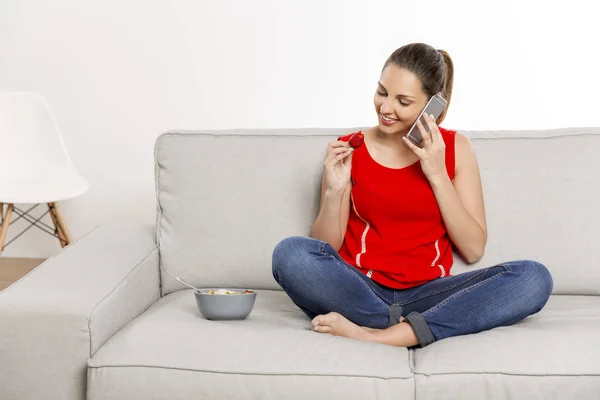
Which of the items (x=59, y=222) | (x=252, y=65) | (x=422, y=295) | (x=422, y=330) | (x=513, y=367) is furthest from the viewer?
(x=252, y=65)

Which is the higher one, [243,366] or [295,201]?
[295,201]

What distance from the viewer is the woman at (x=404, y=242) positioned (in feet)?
6.66

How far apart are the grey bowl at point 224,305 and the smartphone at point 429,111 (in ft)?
1.95

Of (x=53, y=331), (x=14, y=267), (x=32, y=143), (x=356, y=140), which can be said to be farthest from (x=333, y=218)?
(x=14, y=267)

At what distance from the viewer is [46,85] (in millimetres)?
4426

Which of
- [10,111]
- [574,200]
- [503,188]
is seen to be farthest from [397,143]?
[10,111]

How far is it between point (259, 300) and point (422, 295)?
44cm

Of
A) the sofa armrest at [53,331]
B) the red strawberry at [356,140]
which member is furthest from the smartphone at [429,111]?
the sofa armrest at [53,331]

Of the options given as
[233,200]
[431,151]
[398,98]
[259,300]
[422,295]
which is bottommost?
[259,300]

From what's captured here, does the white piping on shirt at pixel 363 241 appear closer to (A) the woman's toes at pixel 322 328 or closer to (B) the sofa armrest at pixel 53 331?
(A) the woman's toes at pixel 322 328

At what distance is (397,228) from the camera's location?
2.28m

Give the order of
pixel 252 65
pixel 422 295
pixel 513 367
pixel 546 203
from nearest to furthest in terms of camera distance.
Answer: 1. pixel 513 367
2. pixel 422 295
3. pixel 546 203
4. pixel 252 65

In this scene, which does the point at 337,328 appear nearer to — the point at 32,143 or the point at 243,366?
the point at 243,366

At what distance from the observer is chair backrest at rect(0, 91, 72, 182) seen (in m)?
4.08
